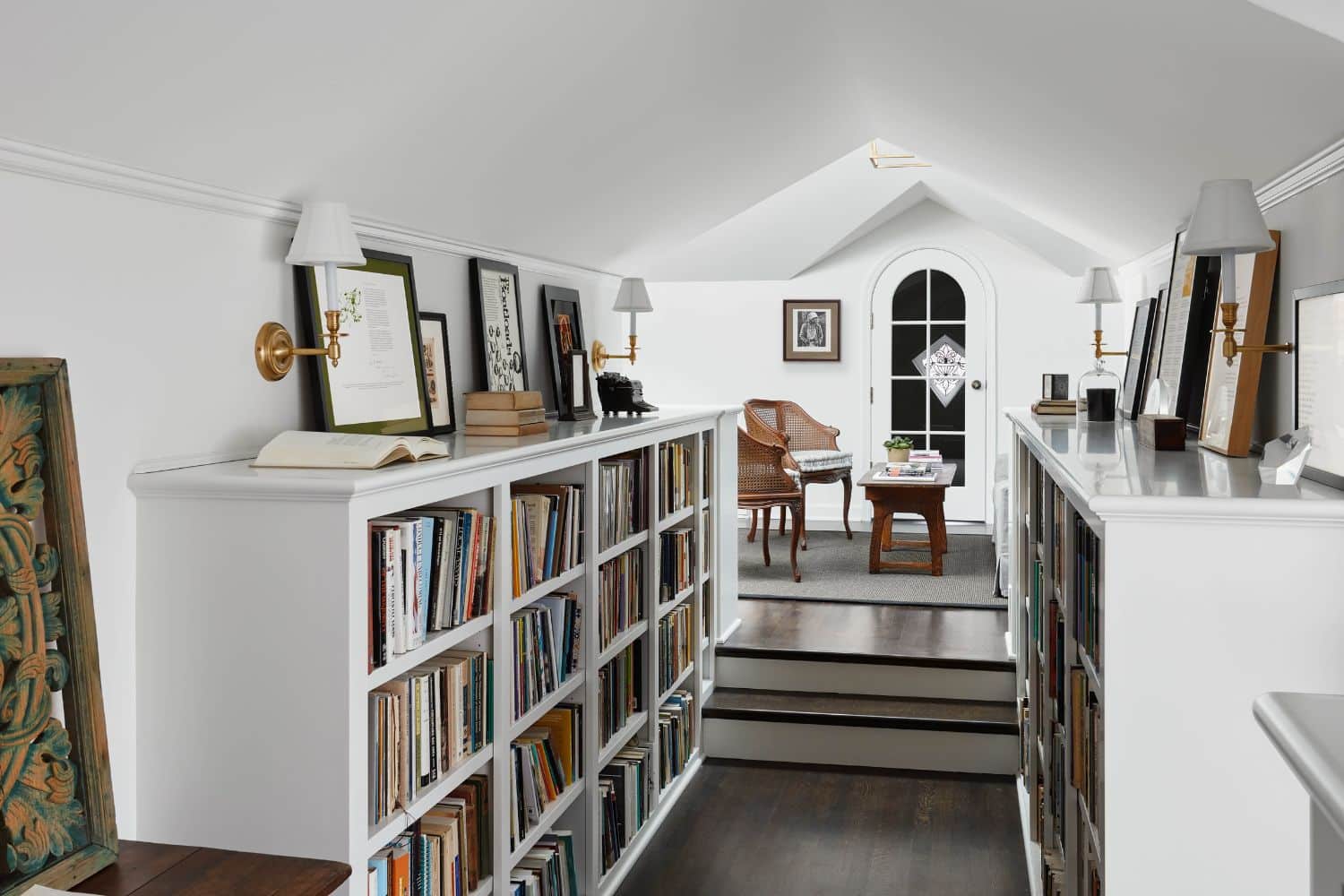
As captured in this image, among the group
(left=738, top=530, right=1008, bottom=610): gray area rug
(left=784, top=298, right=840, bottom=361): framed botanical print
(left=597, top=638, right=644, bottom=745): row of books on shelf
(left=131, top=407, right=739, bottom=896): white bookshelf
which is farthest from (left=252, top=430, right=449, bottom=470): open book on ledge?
(left=784, top=298, right=840, bottom=361): framed botanical print

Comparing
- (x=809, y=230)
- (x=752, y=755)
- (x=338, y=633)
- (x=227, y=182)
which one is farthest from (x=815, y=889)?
(x=809, y=230)

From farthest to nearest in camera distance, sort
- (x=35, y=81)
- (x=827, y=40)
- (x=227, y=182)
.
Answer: (x=827, y=40), (x=227, y=182), (x=35, y=81)

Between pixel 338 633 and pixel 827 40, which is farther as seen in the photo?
pixel 827 40

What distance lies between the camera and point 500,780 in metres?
2.76

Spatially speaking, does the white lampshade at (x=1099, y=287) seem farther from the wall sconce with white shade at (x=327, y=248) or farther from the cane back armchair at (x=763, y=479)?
the wall sconce with white shade at (x=327, y=248)

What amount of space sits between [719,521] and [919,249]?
401 cm

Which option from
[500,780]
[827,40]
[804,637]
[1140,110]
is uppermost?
[827,40]

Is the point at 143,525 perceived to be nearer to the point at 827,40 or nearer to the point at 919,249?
the point at 827,40

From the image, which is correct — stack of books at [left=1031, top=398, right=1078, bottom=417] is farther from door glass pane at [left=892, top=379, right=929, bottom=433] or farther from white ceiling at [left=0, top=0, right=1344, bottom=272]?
door glass pane at [left=892, top=379, right=929, bottom=433]

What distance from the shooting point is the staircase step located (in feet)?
15.8

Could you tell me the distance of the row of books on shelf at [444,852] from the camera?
90.6 inches

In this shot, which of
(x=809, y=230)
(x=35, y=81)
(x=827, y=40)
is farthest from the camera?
(x=809, y=230)

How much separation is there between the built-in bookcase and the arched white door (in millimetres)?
4270

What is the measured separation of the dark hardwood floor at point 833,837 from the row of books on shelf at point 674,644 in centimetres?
50
